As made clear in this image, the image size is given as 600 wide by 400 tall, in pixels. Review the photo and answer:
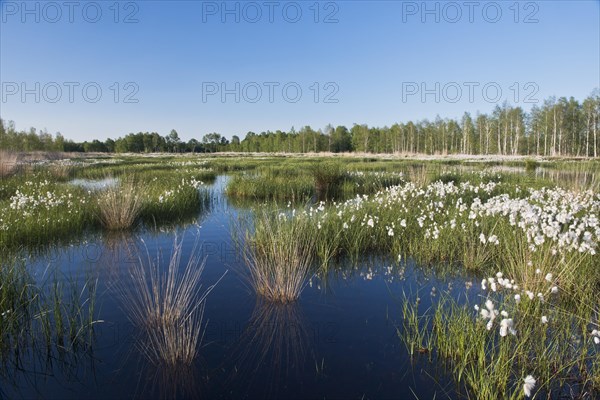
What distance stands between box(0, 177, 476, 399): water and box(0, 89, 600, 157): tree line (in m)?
39.7

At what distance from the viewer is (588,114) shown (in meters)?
58.8

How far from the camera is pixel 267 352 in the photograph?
4.36m

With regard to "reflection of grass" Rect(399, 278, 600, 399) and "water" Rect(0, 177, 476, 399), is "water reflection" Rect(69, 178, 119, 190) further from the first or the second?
"reflection of grass" Rect(399, 278, 600, 399)

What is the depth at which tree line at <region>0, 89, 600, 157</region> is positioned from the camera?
61.0m

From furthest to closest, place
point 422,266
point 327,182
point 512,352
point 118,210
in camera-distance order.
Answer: point 327,182, point 118,210, point 422,266, point 512,352

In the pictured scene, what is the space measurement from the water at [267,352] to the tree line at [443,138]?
39.7 m

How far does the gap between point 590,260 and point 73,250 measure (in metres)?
10.4

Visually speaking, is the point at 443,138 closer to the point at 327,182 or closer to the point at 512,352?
the point at 327,182

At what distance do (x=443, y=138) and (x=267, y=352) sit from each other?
8275cm

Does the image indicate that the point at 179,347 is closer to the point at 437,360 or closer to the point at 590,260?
the point at 437,360

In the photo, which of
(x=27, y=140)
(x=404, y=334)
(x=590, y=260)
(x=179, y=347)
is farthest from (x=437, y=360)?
(x=27, y=140)

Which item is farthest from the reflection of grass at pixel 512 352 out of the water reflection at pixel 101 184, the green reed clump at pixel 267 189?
the green reed clump at pixel 267 189

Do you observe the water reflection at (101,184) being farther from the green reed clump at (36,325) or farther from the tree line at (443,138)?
the tree line at (443,138)

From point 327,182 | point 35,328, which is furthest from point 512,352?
point 327,182
